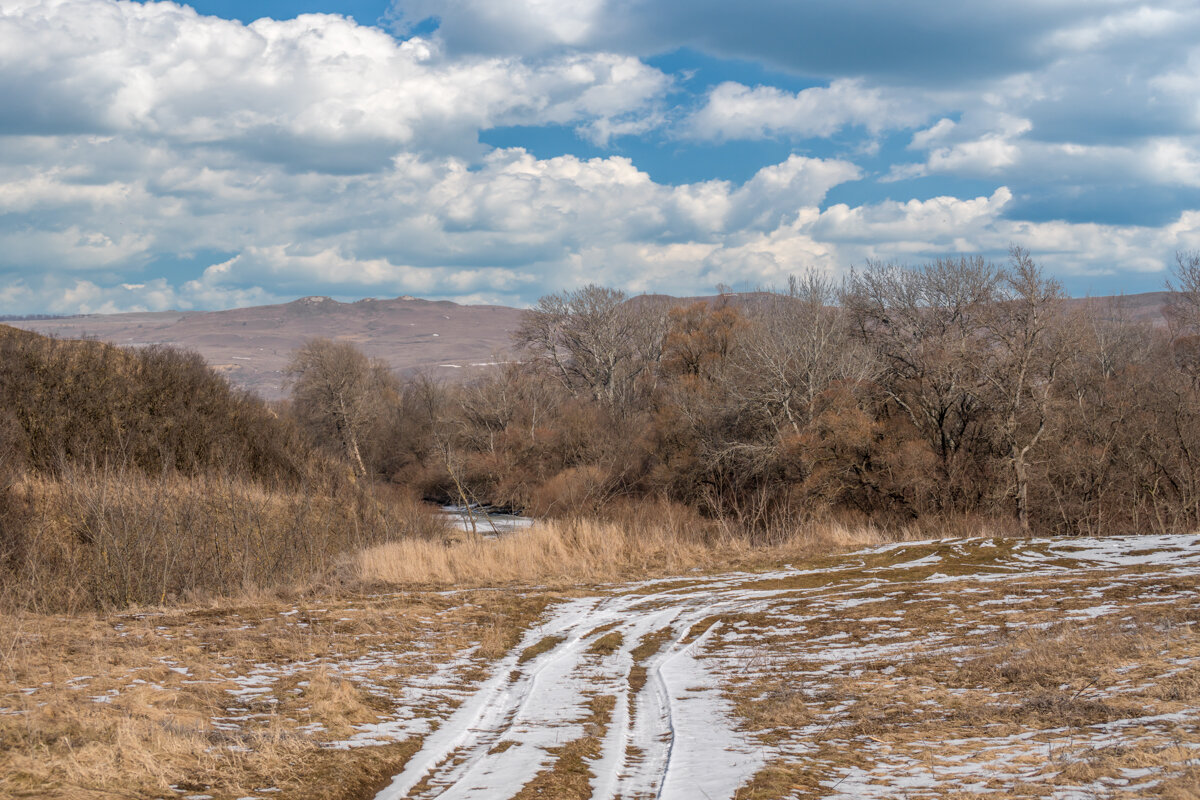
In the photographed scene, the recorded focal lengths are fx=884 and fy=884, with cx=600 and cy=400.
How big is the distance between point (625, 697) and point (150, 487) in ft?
42.5

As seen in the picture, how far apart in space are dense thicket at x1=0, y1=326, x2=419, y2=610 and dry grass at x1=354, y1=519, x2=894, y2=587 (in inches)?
63.9

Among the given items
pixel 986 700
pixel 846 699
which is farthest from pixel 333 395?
pixel 986 700

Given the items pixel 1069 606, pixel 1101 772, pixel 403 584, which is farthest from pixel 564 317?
pixel 1101 772

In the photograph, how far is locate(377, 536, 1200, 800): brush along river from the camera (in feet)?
16.4

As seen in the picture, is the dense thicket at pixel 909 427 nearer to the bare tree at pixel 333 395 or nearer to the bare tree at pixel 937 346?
the bare tree at pixel 937 346

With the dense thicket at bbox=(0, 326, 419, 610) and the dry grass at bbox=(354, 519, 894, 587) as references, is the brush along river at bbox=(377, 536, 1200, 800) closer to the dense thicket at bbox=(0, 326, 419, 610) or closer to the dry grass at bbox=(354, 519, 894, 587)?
the dry grass at bbox=(354, 519, 894, 587)

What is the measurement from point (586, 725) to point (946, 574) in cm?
895

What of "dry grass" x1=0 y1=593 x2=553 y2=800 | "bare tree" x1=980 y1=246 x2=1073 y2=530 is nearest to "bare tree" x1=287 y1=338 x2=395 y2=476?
"bare tree" x1=980 y1=246 x2=1073 y2=530

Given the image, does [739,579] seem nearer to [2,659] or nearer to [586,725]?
[586,725]

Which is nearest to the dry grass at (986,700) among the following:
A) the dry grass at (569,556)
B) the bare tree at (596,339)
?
the dry grass at (569,556)

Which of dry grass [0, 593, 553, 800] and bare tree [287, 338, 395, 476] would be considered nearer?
dry grass [0, 593, 553, 800]

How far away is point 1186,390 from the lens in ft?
131

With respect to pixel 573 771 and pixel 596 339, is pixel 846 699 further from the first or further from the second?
pixel 596 339

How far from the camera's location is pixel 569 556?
54.1 feet
